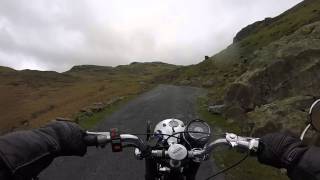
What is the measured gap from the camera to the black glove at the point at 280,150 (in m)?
2.52

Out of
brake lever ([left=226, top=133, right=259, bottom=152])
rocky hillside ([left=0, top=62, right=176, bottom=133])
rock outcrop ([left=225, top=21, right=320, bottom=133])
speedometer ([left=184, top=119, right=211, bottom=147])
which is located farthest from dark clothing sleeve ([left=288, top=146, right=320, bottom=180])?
rocky hillside ([left=0, top=62, right=176, bottom=133])

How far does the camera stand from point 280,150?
2.73m

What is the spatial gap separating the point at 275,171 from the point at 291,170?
10522 mm

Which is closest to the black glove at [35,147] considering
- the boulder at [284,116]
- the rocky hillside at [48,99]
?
the boulder at [284,116]

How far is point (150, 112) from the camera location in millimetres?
25578

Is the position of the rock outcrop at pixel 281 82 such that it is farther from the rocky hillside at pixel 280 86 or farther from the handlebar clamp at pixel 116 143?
the handlebar clamp at pixel 116 143

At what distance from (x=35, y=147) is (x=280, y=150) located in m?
1.42

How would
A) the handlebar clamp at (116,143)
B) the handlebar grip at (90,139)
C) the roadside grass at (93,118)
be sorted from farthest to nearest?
the roadside grass at (93,118)
the handlebar clamp at (116,143)
the handlebar grip at (90,139)

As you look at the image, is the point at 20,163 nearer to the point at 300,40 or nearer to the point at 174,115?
the point at 300,40

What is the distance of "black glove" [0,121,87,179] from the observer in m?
2.19

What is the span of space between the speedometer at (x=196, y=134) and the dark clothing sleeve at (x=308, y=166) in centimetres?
125

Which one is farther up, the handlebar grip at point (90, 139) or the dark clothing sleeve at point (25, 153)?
the dark clothing sleeve at point (25, 153)

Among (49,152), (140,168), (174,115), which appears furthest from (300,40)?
(49,152)

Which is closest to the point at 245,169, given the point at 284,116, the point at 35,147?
the point at 284,116
